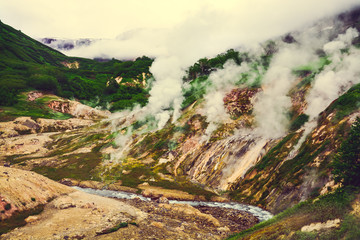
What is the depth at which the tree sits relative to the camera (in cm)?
2400

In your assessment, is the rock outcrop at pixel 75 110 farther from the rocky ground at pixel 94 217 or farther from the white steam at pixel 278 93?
the rocky ground at pixel 94 217

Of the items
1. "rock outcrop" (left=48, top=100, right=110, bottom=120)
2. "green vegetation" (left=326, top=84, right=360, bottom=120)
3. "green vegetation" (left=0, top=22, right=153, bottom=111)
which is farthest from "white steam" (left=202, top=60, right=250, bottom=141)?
"rock outcrop" (left=48, top=100, right=110, bottom=120)

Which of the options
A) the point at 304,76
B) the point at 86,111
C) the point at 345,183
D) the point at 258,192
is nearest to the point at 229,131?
the point at 258,192

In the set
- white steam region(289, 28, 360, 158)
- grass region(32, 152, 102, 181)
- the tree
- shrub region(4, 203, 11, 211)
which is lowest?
grass region(32, 152, 102, 181)

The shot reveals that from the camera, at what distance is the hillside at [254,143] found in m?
26.6

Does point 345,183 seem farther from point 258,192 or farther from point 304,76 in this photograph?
point 304,76

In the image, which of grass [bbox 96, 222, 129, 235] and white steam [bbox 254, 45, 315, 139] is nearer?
grass [bbox 96, 222, 129, 235]

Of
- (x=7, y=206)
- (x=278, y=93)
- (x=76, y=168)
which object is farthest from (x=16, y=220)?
(x=278, y=93)

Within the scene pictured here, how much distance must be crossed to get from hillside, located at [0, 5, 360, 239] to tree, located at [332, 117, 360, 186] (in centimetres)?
12

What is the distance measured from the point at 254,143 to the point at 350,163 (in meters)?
31.3

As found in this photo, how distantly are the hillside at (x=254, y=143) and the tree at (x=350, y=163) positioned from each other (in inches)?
4.6

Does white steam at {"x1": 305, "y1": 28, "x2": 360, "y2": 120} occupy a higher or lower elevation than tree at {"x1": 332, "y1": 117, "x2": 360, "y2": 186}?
higher

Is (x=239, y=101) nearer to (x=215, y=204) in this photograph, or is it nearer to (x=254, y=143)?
(x=254, y=143)

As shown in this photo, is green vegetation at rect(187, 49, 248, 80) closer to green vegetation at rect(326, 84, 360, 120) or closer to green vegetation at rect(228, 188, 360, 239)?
green vegetation at rect(326, 84, 360, 120)
